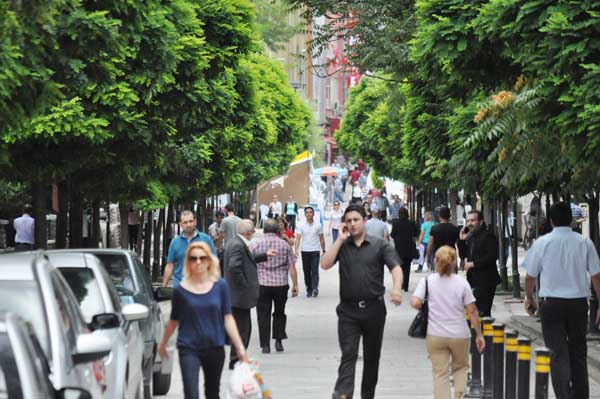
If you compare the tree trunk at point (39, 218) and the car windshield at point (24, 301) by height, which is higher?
the tree trunk at point (39, 218)

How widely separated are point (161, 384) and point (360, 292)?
10.6ft

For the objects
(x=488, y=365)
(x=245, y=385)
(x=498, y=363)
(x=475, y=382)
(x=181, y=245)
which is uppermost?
(x=181, y=245)

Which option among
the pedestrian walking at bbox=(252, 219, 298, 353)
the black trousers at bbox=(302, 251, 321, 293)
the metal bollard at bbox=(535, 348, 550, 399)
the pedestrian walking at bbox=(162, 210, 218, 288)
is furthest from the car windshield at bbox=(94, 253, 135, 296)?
the black trousers at bbox=(302, 251, 321, 293)

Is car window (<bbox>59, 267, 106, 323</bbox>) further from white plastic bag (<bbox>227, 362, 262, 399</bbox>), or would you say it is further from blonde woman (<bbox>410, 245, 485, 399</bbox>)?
blonde woman (<bbox>410, 245, 485, 399</bbox>)

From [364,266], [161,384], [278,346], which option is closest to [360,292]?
[364,266]

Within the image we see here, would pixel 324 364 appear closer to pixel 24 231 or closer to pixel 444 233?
pixel 444 233

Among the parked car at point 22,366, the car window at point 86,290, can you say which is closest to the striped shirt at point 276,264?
the car window at point 86,290

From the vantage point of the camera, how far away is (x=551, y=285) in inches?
514

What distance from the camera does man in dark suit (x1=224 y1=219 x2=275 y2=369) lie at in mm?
16891

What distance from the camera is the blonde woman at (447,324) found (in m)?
12.3

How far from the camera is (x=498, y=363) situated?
12961 millimetres

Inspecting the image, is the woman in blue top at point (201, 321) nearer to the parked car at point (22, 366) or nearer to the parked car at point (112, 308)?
the parked car at point (112, 308)

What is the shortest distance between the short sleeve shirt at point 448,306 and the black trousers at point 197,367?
2414 mm

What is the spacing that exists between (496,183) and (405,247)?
7463 mm
